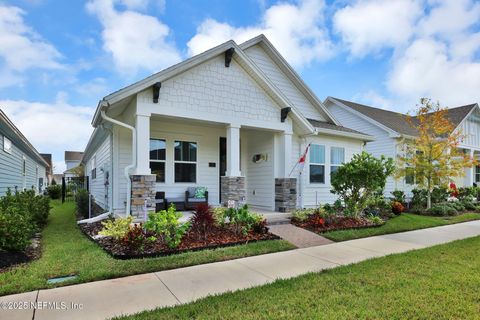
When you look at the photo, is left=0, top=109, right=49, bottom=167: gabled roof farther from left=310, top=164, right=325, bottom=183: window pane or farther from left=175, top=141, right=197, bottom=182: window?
left=310, top=164, right=325, bottom=183: window pane

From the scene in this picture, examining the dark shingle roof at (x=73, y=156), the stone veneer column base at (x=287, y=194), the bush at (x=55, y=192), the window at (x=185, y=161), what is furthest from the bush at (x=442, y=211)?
the dark shingle roof at (x=73, y=156)

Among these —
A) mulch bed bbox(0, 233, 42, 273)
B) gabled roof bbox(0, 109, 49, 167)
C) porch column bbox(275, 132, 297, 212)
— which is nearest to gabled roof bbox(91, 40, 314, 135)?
porch column bbox(275, 132, 297, 212)

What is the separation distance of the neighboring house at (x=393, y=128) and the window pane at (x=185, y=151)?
31.6 feet

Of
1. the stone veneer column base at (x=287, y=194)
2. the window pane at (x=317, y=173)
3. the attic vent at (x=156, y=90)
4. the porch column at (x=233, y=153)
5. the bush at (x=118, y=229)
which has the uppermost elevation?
the attic vent at (x=156, y=90)

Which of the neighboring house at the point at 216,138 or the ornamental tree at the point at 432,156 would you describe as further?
the ornamental tree at the point at 432,156

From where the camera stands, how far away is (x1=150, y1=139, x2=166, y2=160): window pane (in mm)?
9600

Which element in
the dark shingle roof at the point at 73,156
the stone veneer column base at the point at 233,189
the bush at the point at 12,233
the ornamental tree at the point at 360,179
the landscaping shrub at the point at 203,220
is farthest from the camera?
the dark shingle roof at the point at 73,156

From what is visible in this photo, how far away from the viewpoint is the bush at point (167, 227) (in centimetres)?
570

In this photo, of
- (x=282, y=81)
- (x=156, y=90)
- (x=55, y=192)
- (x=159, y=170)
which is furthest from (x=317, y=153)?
(x=55, y=192)

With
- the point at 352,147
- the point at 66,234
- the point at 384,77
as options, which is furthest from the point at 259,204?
the point at 384,77

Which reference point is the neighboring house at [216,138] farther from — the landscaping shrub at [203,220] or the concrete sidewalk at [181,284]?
the concrete sidewalk at [181,284]

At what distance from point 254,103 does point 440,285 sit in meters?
7.01

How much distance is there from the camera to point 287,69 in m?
13.3

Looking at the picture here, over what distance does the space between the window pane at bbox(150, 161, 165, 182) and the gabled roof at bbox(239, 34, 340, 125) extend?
20.7 ft
